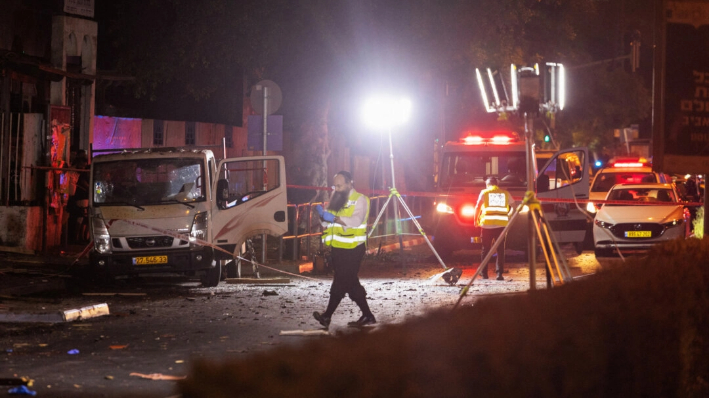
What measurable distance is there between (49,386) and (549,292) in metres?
3.83

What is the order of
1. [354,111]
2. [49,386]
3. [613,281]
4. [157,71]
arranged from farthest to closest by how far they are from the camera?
[354,111]
[157,71]
[49,386]
[613,281]

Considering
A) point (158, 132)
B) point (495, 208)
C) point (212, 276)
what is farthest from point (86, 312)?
point (158, 132)

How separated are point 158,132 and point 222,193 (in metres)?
14.3

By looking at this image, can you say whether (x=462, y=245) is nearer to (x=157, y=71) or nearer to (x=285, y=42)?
(x=285, y=42)

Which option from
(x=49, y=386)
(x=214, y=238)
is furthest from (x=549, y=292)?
(x=214, y=238)

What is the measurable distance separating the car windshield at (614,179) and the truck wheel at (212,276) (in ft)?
38.9

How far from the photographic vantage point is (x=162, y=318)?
1154cm

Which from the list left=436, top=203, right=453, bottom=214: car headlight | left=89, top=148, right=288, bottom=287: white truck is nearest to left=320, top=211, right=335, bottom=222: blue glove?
left=89, top=148, right=288, bottom=287: white truck

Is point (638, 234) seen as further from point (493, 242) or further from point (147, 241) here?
point (147, 241)

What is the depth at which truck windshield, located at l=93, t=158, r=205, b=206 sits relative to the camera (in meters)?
14.8

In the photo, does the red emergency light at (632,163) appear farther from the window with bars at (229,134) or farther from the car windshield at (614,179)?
the window with bars at (229,134)

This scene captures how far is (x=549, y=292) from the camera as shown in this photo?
6109mm

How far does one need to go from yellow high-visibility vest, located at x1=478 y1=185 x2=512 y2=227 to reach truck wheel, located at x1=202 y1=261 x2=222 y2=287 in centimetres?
431

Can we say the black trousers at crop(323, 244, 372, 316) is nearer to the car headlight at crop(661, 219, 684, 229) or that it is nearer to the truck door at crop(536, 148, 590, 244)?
the truck door at crop(536, 148, 590, 244)
